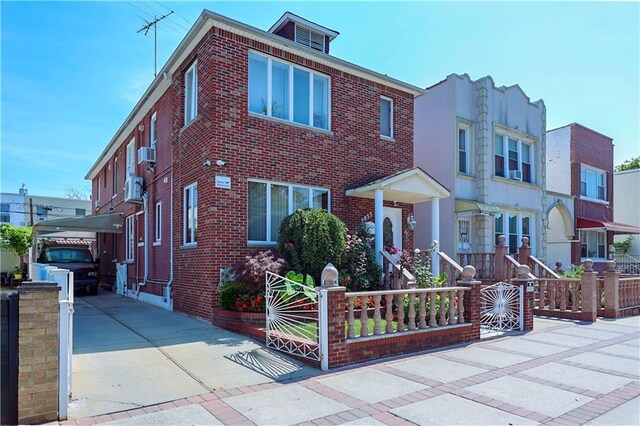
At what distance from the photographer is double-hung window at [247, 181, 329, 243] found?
10.4 m

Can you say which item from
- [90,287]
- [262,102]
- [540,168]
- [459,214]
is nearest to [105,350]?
[262,102]

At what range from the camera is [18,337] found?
454 centimetres

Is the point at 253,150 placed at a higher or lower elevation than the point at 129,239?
higher

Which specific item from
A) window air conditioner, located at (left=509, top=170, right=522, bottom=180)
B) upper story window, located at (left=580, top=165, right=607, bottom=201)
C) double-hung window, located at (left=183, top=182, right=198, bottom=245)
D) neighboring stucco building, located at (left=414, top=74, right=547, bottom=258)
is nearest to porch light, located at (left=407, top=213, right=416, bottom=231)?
neighboring stucco building, located at (left=414, top=74, right=547, bottom=258)

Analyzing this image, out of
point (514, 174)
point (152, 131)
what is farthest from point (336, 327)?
point (514, 174)

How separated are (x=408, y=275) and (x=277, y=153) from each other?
4.17 m

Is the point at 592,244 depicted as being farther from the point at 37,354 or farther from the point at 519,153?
the point at 37,354

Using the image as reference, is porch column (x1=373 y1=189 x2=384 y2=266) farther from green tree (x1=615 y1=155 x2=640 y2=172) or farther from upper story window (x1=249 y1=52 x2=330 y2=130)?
green tree (x1=615 y1=155 x2=640 y2=172)

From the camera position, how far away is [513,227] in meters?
18.0

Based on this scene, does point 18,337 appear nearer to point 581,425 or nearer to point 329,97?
point 581,425

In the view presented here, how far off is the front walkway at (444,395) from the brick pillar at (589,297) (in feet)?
13.3

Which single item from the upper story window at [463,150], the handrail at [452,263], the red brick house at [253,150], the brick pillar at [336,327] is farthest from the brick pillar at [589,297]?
the brick pillar at [336,327]

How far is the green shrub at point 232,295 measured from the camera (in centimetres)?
908

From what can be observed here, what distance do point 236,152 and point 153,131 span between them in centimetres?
623
